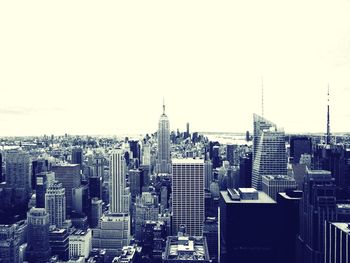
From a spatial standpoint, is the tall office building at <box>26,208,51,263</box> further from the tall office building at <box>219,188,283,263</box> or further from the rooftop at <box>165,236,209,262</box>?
the tall office building at <box>219,188,283,263</box>

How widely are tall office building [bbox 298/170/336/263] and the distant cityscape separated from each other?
2cm

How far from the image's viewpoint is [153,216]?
38.9 ft

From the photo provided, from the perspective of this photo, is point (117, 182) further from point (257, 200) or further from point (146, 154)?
point (257, 200)

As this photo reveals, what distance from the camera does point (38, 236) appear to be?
986cm

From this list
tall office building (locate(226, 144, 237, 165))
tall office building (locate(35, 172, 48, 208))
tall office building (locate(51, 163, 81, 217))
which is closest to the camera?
tall office building (locate(35, 172, 48, 208))

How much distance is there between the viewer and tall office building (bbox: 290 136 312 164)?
9242 millimetres

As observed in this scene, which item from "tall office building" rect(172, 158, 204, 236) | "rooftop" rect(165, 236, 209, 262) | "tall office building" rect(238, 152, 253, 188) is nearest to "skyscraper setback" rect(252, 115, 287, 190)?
"tall office building" rect(238, 152, 253, 188)

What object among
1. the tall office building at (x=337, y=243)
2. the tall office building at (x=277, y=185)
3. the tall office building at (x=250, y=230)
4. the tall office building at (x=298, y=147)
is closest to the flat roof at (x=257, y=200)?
the tall office building at (x=250, y=230)

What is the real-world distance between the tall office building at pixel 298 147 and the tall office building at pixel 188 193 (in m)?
3.11

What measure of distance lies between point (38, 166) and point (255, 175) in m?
6.44

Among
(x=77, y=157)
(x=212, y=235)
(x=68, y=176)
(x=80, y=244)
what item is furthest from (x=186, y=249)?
(x=77, y=157)

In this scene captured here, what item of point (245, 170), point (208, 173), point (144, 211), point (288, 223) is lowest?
point (144, 211)

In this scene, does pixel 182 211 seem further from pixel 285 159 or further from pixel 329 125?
pixel 329 125

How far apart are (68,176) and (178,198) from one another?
3682 millimetres
